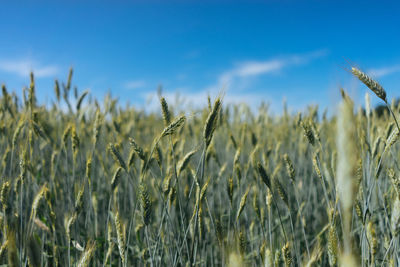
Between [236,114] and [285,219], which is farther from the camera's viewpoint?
[236,114]

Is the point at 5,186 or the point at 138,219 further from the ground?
the point at 5,186

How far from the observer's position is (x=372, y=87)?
99 centimetres

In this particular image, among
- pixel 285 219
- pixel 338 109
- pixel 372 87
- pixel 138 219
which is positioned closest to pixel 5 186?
pixel 138 219

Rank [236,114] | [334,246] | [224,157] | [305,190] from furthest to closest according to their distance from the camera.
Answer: [236,114], [224,157], [305,190], [334,246]

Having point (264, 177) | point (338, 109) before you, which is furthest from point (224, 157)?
point (338, 109)

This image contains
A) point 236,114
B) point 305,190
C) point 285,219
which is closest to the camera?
point 285,219

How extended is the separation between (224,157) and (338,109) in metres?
2.70

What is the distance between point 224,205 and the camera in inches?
109

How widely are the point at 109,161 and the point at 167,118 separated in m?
1.70

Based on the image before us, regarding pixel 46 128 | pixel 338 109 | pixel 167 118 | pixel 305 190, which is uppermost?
pixel 46 128

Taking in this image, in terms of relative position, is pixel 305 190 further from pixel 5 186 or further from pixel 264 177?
pixel 5 186

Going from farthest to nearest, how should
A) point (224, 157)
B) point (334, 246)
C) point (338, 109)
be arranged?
1. point (224, 157)
2. point (334, 246)
3. point (338, 109)

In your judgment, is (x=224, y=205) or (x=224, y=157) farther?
(x=224, y=157)

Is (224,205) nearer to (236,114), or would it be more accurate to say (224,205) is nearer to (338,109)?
(338,109)
